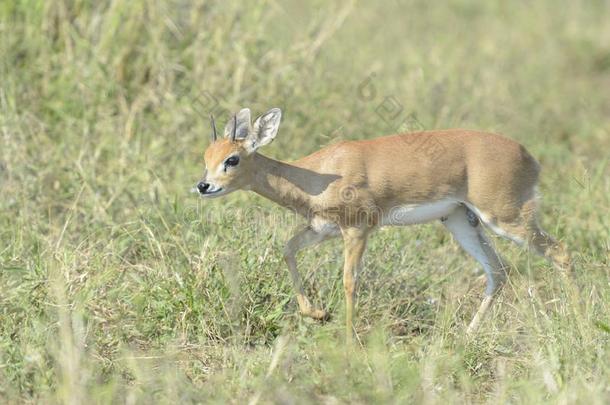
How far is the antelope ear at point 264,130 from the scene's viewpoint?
6.63m

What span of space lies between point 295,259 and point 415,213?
861mm

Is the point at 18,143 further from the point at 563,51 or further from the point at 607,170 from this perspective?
the point at 563,51

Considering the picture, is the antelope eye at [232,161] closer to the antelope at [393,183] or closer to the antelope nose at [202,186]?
the antelope at [393,183]

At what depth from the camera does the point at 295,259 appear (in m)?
6.59

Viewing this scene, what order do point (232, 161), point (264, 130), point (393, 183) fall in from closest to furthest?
point (232, 161)
point (264, 130)
point (393, 183)

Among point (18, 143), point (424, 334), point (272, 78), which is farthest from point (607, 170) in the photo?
point (18, 143)

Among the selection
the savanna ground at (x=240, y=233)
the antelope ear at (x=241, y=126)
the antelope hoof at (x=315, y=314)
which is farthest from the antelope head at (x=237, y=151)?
the antelope hoof at (x=315, y=314)

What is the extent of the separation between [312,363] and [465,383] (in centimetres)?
81

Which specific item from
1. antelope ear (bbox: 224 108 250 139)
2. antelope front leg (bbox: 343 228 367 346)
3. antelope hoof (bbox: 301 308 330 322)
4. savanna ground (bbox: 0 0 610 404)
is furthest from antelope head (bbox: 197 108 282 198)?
antelope hoof (bbox: 301 308 330 322)

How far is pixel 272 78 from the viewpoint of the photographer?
9.40 metres

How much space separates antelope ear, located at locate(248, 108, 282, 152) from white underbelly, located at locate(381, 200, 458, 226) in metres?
0.91

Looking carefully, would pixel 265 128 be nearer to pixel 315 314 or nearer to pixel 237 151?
pixel 237 151

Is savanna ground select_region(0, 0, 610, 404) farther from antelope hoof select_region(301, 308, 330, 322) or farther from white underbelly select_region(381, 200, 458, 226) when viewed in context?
white underbelly select_region(381, 200, 458, 226)

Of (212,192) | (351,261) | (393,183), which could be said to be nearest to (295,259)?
(351,261)
